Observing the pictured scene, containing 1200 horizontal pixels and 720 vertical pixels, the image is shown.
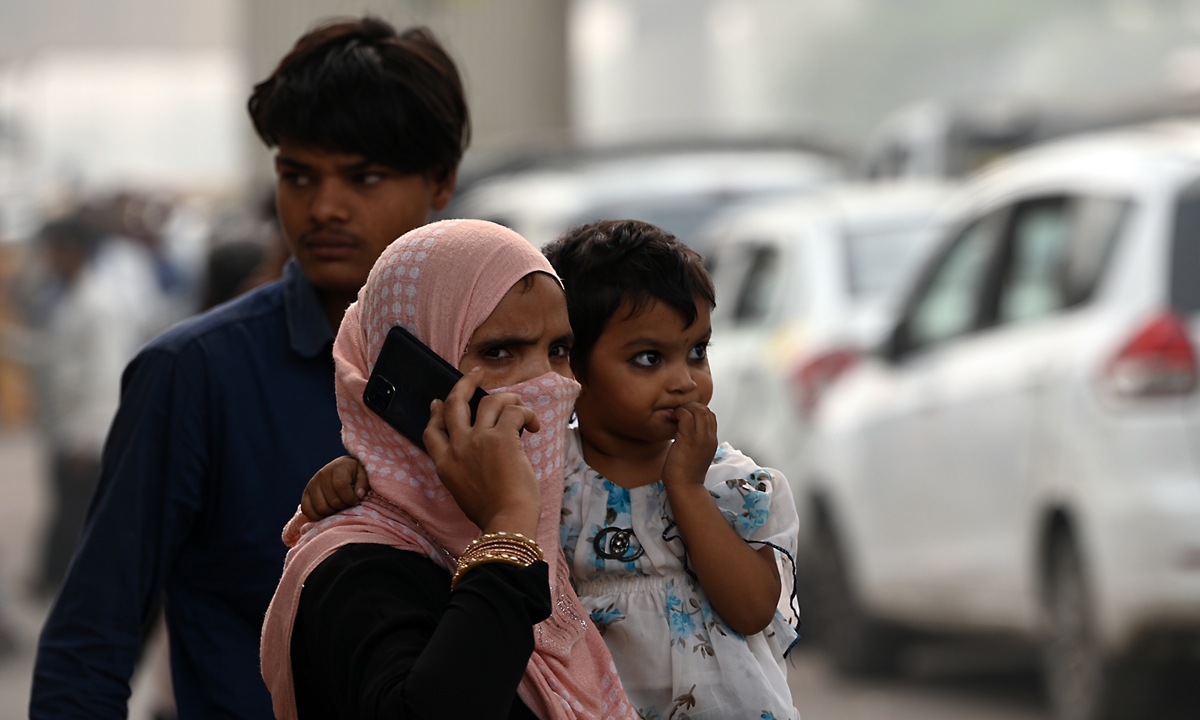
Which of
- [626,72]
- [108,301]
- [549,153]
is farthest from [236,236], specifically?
[626,72]

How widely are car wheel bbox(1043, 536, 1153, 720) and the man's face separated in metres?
3.52

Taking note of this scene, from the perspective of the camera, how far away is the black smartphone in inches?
79.4

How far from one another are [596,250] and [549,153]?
1277 centimetres

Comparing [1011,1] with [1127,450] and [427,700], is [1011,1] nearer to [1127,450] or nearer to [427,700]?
[1127,450]

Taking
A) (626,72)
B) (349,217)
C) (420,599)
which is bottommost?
(626,72)

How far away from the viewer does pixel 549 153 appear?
15039mm

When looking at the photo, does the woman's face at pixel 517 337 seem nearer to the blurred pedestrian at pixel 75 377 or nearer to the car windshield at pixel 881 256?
the car windshield at pixel 881 256

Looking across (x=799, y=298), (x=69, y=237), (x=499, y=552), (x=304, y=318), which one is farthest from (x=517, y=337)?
(x=69, y=237)

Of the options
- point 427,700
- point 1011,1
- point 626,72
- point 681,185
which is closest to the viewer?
point 427,700

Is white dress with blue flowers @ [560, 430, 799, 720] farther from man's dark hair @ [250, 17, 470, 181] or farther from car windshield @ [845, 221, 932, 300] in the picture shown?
car windshield @ [845, 221, 932, 300]

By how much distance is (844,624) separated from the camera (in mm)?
7750

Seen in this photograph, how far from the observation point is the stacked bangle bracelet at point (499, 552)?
75.6 inches

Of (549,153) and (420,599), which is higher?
(420,599)

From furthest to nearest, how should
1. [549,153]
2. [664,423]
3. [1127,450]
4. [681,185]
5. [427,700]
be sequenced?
1. [549,153]
2. [681,185]
3. [1127,450]
4. [664,423]
5. [427,700]
